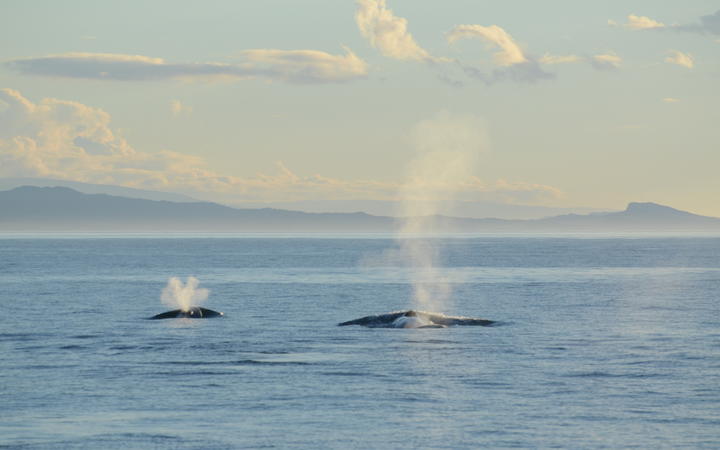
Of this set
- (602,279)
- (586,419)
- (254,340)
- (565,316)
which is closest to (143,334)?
(254,340)

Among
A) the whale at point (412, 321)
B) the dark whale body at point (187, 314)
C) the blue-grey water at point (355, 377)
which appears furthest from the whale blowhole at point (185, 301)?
the whale at point (412, 321)

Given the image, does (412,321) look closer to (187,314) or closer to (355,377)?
(187,314)

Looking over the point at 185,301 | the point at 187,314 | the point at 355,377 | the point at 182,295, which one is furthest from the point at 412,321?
the point at 182,295

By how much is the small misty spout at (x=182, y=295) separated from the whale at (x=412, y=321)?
19.5m

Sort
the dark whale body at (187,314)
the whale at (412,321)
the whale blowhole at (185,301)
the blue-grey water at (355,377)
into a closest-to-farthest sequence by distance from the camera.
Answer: the blue-grey water at (355,377) < the whale at (412,321) < the dark whale body at (187,314) < the whale blowhole at (185,301)

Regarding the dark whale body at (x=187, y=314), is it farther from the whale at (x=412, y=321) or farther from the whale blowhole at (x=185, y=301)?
the whale at (x=412, y=321)

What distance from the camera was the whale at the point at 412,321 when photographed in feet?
198

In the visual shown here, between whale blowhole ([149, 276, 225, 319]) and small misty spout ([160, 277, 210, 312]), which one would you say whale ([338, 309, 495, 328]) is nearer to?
whale blowhole ([149, 276, 225, 319])

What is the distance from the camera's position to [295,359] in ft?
153

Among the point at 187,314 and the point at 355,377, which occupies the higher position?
the point at 187,314

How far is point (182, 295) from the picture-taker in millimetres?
94500

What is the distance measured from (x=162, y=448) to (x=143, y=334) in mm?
29550

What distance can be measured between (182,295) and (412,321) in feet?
126

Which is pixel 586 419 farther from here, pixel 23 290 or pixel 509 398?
pixel 23 290
